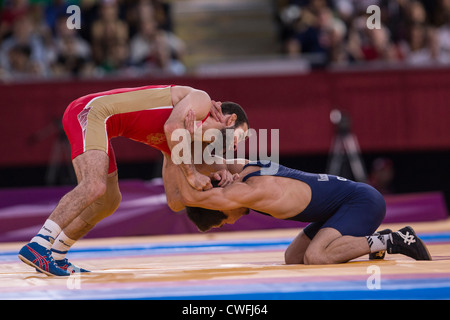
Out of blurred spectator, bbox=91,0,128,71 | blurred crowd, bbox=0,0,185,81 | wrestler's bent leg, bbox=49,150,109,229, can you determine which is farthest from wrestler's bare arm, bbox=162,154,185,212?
blurred spectator, bbox=91,0,128,71

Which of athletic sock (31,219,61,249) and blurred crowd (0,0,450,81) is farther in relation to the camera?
blurred crowd (0,0,450,81)

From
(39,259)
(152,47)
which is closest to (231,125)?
(39,259)

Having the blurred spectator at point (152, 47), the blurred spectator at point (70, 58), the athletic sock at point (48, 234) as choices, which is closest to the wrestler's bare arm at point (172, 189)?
the athletic sock at point (48, 234)

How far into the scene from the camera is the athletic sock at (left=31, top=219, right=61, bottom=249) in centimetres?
335

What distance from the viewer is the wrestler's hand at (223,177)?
3.63 metres

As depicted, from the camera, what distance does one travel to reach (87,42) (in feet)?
28.8

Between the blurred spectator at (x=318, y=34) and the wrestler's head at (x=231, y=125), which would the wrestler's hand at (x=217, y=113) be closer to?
the wrestler's head at (x=231, y=125)

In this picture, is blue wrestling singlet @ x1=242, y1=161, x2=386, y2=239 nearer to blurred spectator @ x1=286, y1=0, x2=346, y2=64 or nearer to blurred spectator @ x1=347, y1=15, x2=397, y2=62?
blurred spectator @ x1=286, y1=0, x2=346, y2=64

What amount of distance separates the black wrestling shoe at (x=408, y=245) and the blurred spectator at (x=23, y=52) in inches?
215

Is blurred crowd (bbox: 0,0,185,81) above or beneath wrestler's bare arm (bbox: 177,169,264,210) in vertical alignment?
above

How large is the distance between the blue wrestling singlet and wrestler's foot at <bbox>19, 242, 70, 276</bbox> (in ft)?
3.48

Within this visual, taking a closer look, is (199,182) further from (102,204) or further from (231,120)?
(102,204)

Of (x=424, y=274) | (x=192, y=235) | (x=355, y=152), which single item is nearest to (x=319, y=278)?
(x=424, y=274)
